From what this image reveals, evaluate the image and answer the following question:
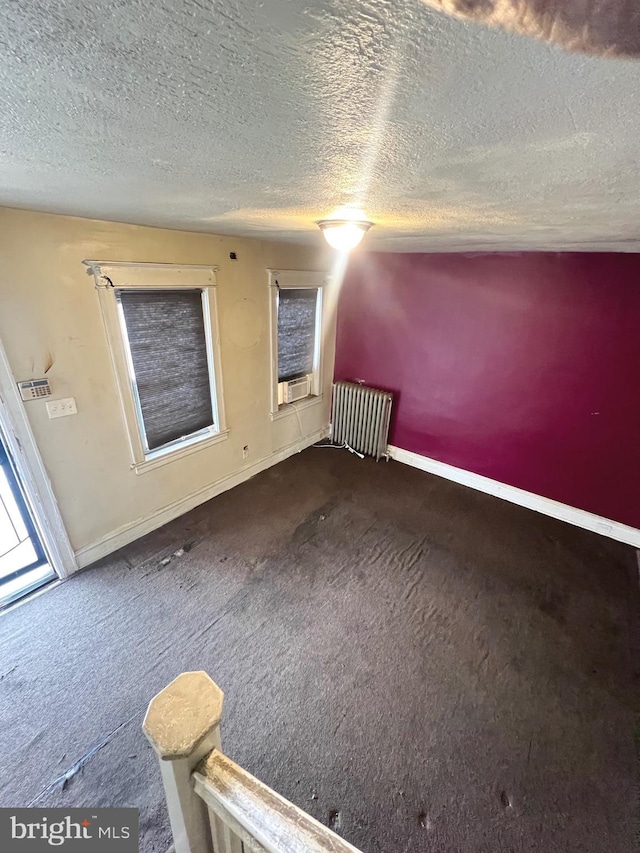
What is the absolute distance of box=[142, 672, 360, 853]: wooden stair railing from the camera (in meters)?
0.77

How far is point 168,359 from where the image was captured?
2885mm

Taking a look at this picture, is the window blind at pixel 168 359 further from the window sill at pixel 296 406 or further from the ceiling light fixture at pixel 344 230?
the ceiling light fixture at pixel 344 230

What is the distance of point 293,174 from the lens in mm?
979

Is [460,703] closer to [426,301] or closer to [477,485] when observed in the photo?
[477,485]

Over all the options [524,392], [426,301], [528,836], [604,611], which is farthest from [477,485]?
[528,836]

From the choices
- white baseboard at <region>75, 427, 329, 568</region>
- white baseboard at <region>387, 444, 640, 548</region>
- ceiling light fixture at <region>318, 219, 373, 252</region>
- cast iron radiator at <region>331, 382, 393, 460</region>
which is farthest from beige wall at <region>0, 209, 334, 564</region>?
white baseboard at <region>387, 444, 640, 548</region>

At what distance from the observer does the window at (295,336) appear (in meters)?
3.64

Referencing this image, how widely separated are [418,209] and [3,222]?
2106mm

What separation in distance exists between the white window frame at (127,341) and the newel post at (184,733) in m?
2.19

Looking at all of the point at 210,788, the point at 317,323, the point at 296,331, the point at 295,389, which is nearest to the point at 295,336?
the point at 296,331

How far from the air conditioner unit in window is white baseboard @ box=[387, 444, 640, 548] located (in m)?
1.21

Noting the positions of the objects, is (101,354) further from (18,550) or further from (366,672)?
(366,672)
